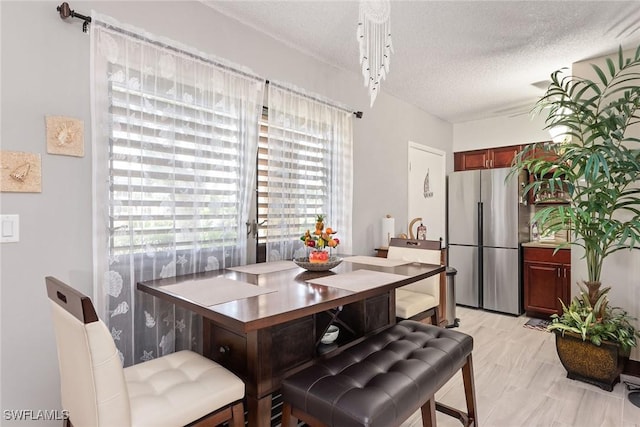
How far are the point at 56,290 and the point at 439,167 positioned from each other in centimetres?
452

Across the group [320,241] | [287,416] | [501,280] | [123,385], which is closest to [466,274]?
[501,280]

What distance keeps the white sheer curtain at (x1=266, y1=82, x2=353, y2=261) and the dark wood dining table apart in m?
0.68

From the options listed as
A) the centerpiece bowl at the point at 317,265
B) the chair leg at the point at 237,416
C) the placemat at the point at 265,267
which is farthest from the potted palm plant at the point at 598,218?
the chair leg at the point at 237,416

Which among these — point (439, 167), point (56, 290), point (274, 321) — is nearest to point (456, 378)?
point (274, 321)

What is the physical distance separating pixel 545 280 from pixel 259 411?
379cm

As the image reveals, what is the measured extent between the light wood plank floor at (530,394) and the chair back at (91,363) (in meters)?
1.63

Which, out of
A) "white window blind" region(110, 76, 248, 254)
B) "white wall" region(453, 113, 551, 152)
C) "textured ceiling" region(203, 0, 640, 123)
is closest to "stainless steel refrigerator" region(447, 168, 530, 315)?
"white wall" region(453, 113, 551, 152)

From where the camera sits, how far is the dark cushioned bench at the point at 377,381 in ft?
3.92

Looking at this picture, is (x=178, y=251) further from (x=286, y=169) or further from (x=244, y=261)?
(x=286, y=169)

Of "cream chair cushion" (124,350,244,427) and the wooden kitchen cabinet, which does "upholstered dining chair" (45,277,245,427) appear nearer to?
"cream chair cushion" (124,350,244,427)

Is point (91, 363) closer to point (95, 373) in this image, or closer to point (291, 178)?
point (95, 373)

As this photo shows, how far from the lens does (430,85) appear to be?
11.9ft

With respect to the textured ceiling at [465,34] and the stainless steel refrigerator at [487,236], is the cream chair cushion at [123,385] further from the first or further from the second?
the stainless steel refrigerator at [487,236]

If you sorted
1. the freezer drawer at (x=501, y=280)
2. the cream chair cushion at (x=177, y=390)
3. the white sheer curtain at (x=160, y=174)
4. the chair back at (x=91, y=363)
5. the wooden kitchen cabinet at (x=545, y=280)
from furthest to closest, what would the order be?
1. the freezer drawer at (x=501, y=280)
2. the wooden kitchen cabinet at (x=545, y=280)
3. the white sheer curtain at (x=160, y=174)
4. the cream chair cushion at (x=177, y=390)
5. the chair back at (x=91, y=363)
